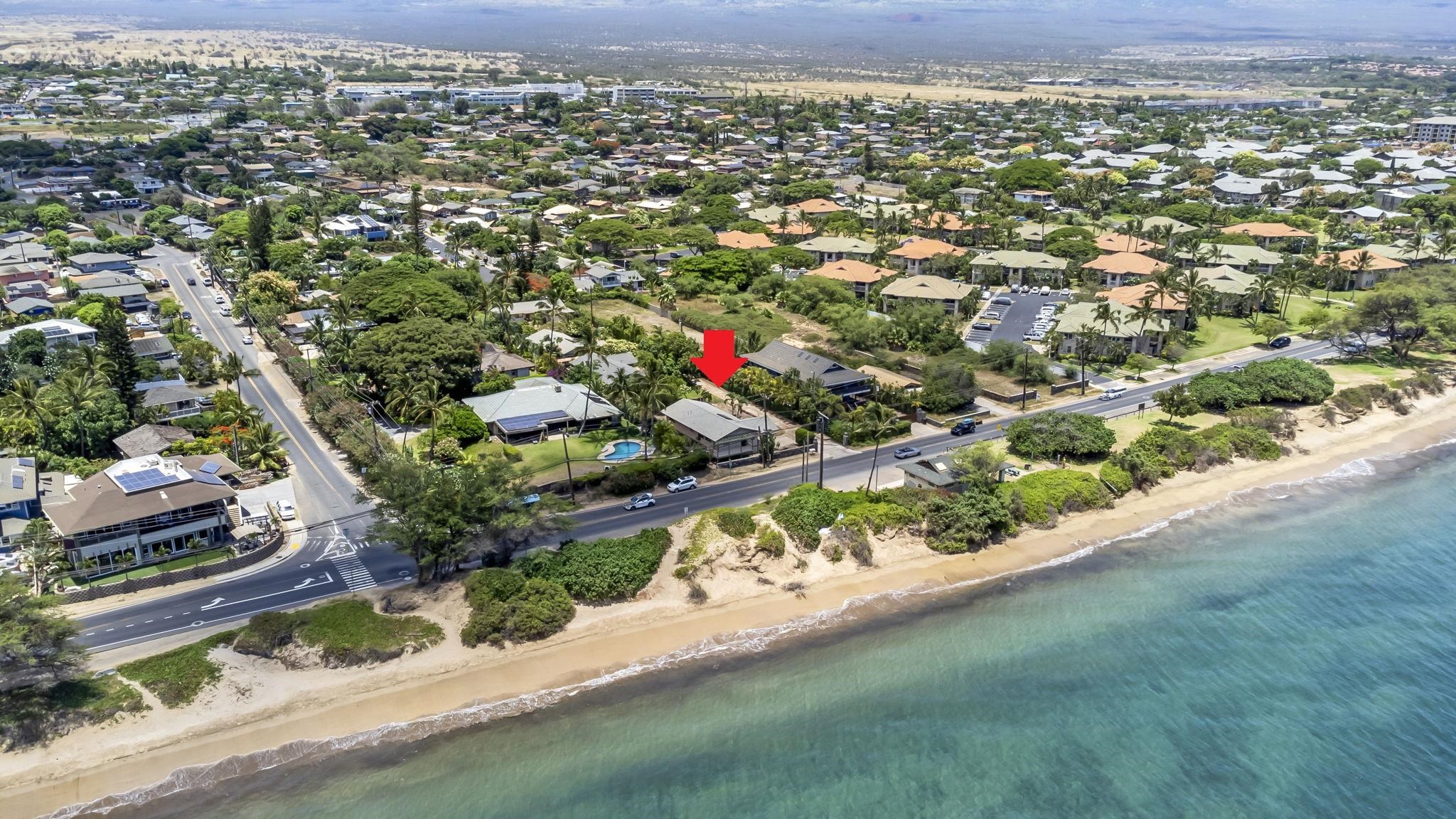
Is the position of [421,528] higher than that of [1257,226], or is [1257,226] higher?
[1257,226]

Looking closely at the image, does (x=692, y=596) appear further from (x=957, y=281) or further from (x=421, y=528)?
(x=957, y=281)

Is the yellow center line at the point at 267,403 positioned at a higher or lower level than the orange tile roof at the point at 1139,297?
lower

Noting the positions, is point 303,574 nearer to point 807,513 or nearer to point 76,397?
point 76,397

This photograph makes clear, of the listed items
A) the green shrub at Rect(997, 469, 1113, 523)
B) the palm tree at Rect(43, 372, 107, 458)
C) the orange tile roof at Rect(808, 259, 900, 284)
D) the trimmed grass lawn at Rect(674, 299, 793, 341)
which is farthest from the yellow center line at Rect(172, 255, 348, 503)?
the orange tile roof at Rect(808, 259, 900, 284)

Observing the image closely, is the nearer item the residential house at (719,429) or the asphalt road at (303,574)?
the asphalt road at (303,574)

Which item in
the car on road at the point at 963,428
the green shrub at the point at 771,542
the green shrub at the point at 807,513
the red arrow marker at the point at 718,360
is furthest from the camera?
the red arrow marker at the point at 718,360

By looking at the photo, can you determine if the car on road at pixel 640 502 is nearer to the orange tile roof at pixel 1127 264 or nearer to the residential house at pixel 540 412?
the residential house at pixel 540 412

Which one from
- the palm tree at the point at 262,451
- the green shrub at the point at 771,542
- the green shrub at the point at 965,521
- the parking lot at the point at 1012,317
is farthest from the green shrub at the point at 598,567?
the parking lot at the point at 1012,317

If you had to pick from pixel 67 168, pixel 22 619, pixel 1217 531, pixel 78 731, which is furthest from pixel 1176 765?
pixel 67 168
